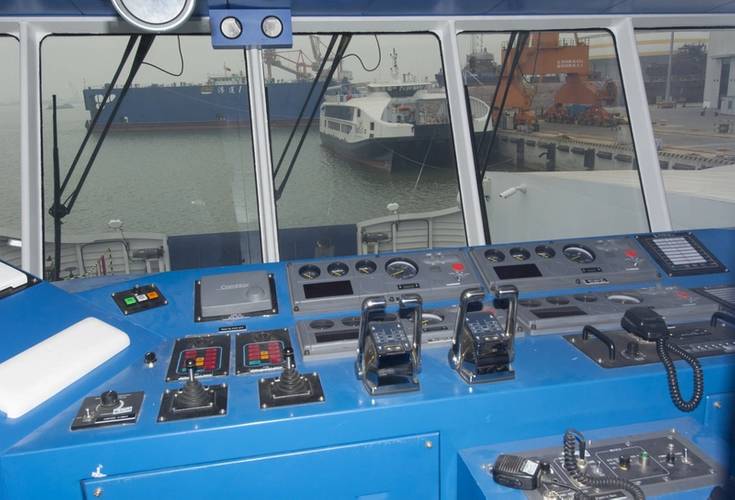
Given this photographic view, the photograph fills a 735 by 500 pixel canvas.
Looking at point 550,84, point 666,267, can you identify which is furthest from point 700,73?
point 666,267

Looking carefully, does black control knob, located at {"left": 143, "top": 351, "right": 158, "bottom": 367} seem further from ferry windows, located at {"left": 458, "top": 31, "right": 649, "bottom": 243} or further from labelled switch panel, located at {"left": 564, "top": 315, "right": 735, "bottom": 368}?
ferry windows, located at {"left": 458, "top": 31, "right": 649, "bottom": 243}

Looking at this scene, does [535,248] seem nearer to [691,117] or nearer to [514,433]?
[514,433]

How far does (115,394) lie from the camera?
49.3 inches

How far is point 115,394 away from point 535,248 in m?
1.39

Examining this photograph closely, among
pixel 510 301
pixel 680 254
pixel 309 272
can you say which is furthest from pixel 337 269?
pixel 680 254

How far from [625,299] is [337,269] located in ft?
2.91

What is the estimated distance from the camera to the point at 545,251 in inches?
78.7

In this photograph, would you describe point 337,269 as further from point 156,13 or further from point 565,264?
point 156,13

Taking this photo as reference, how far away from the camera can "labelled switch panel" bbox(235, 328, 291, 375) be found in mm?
1427

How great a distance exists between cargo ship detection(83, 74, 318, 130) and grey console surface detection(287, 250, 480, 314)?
732mm

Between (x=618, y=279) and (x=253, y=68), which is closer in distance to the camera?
(x=618, y=279)

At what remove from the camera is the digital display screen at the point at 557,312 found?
1630mm

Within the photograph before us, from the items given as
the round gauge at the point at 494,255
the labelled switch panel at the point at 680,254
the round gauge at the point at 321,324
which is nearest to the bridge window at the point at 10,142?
the round gauge at the point at 321,324

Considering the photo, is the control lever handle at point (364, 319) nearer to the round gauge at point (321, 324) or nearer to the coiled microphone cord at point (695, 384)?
the round gauge at point (321, 324)
